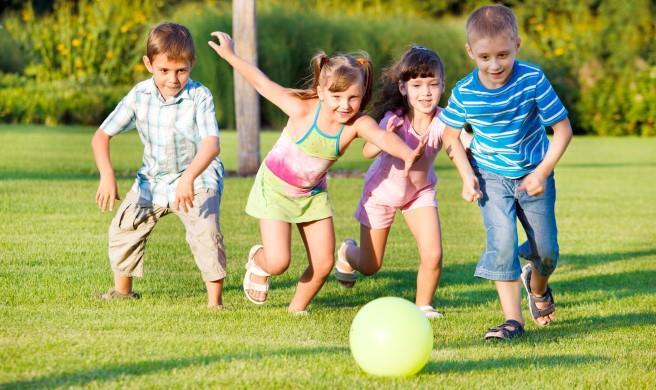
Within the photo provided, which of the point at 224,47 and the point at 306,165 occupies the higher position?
the point at 224,47

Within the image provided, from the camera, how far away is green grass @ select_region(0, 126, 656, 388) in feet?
15.5

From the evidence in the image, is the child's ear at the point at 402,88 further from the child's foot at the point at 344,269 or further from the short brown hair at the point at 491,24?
the child's foot at the point at 344,269

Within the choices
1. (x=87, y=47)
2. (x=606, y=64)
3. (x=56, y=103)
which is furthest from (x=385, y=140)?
(x=606, y=64)

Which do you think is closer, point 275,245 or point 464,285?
point 275,245

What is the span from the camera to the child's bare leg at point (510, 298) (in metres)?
6.05

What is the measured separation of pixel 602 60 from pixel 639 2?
2.59m

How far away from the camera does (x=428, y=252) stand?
22.3 feet

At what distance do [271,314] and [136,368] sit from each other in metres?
1.73

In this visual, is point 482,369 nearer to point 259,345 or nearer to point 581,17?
point 259,345

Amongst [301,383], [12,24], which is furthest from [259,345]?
[12,24]

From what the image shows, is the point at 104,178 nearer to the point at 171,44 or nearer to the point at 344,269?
the point at 171,44

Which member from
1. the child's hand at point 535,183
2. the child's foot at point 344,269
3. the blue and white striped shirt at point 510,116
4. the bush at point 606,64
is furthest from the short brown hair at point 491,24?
the bush at point 606,64

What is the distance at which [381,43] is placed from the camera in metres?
26.4

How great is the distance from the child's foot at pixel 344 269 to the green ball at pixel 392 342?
256cm
